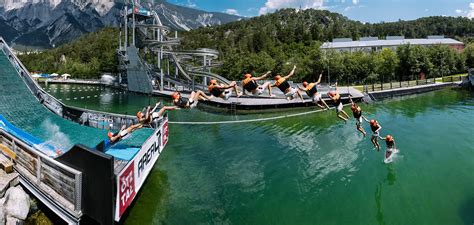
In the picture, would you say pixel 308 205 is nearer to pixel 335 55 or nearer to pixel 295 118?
pixel 295 118

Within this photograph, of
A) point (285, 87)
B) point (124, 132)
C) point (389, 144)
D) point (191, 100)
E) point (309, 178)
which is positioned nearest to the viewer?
point (191, 100)

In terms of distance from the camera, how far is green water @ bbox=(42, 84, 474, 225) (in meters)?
9.98

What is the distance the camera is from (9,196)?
762 centimetres

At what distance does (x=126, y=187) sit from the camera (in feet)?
26.6

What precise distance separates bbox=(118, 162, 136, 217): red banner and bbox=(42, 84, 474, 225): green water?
1636mm

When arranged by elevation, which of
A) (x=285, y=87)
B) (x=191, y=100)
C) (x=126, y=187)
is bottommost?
(x=126, y=187)

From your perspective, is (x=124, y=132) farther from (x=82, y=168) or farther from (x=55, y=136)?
(x=55, y=136)

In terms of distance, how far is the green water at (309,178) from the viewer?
998 cm

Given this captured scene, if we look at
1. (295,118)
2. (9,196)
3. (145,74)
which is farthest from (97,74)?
(9,196)

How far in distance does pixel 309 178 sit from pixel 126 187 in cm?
758

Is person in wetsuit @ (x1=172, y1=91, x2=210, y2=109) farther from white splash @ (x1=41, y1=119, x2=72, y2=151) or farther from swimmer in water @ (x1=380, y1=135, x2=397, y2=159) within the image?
swimmer in water @ (x1=380, y1=135, x2=397, y2=159)

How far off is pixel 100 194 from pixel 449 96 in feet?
137

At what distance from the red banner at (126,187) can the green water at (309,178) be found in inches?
64.4

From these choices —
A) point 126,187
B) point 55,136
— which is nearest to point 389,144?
point 126,187
